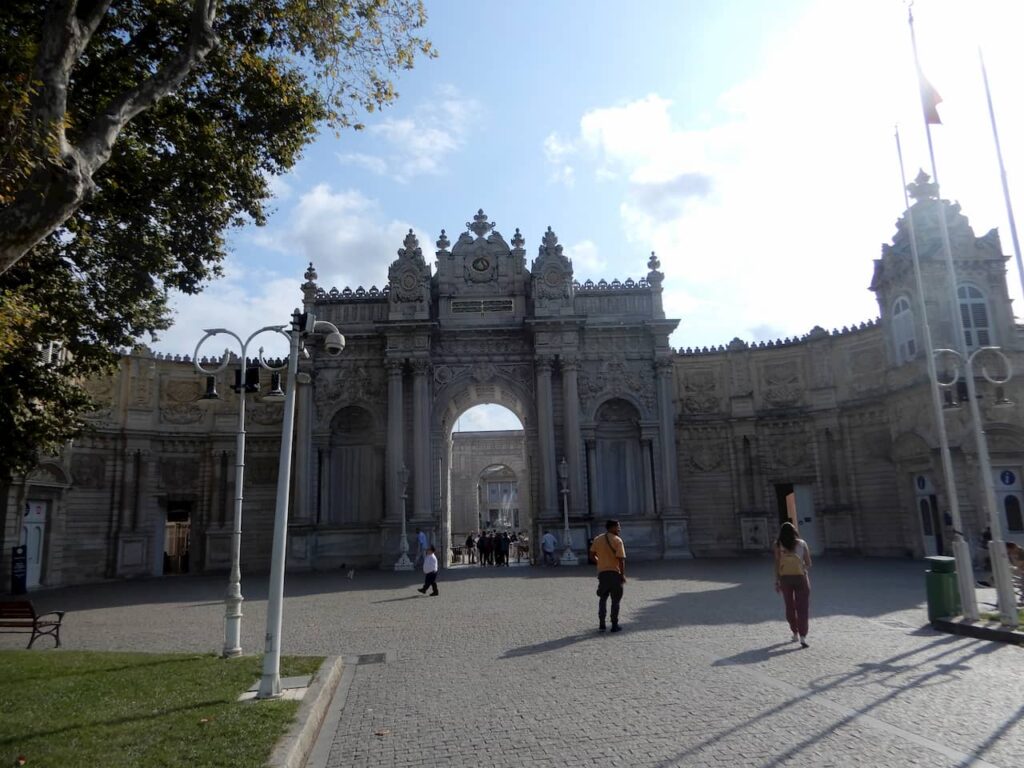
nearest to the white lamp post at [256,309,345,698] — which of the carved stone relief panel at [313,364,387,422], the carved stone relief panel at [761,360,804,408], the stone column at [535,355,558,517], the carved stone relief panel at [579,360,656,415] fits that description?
the stone column at [535,355,558,517]

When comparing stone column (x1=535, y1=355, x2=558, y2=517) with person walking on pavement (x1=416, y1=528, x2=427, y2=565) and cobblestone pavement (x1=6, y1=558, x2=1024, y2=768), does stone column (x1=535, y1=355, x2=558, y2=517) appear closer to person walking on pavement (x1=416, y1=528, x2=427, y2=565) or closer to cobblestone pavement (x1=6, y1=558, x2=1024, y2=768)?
person walking on pavement (x1=416, y1=528, x2=427, y2=565)

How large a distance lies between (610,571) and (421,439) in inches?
772

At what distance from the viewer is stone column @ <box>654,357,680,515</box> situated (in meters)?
32.2

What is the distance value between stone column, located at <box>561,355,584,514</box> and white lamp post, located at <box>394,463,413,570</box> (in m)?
7.12

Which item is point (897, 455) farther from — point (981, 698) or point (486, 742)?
point (486, 742)

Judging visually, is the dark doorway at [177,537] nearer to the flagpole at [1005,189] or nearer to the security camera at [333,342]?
the security camera at [333,342]

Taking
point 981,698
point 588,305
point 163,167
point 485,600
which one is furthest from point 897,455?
point 163,167

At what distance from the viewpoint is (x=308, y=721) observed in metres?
7.68

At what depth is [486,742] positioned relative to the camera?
23.9 feet

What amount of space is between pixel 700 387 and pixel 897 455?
9.54 m

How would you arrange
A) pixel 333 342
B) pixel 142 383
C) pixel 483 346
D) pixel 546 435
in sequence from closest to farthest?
pixel 333 342, pixel 546 435, pixel 483 346, pixel 142 383

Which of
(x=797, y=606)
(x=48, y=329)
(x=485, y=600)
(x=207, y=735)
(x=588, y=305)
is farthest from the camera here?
(x=588, y=305)

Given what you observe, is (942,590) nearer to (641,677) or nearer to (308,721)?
(641,677)

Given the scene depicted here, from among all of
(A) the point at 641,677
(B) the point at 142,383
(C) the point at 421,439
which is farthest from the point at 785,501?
(B) the point at 142,383
